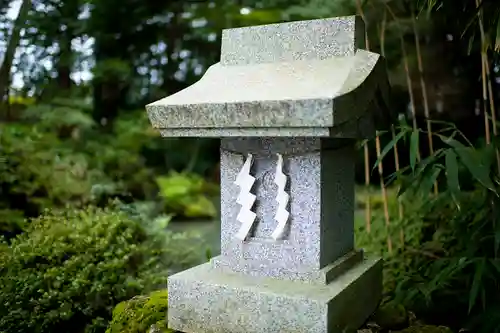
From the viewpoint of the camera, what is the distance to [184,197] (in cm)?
553

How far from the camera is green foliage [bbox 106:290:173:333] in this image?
6.73 ft

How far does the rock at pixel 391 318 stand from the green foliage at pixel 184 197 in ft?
11.4

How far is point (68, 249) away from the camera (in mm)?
2846

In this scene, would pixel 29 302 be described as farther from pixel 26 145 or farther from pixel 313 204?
pixel 26 145

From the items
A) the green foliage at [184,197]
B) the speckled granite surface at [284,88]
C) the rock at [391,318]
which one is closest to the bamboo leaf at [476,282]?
the rock at [391,318]

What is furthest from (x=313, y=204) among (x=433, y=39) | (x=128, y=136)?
(x=128, y=136)

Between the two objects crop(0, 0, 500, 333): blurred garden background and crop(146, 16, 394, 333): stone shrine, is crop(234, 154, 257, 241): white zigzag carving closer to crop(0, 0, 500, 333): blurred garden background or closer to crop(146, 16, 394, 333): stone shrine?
crop(146, 16, 394, 333): stone shrine

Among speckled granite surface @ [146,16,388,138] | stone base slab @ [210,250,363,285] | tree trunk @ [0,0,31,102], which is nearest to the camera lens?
speckled granite surface @ [146,16,388,138]

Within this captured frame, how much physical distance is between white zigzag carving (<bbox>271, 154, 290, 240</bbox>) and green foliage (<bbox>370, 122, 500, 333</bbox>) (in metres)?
0.59

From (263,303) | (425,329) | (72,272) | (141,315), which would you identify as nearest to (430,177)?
(425,329)

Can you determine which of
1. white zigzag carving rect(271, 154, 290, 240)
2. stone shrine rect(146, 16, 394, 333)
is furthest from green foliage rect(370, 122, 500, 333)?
white zigzag carving rect(271, 154, 290, 240)

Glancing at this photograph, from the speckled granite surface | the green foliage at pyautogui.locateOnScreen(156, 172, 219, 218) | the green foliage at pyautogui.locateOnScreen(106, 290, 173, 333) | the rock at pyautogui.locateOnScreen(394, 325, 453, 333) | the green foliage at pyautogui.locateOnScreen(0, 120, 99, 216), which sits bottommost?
the rock at pyautogui.locateOnScreen(394, 325, 453, 333)

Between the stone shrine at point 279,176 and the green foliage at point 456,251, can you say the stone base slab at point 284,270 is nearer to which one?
the stone shrine at point 279,176

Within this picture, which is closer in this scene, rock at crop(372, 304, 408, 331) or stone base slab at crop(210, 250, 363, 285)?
stone base slab at crop(210, 250, 363, 285)
